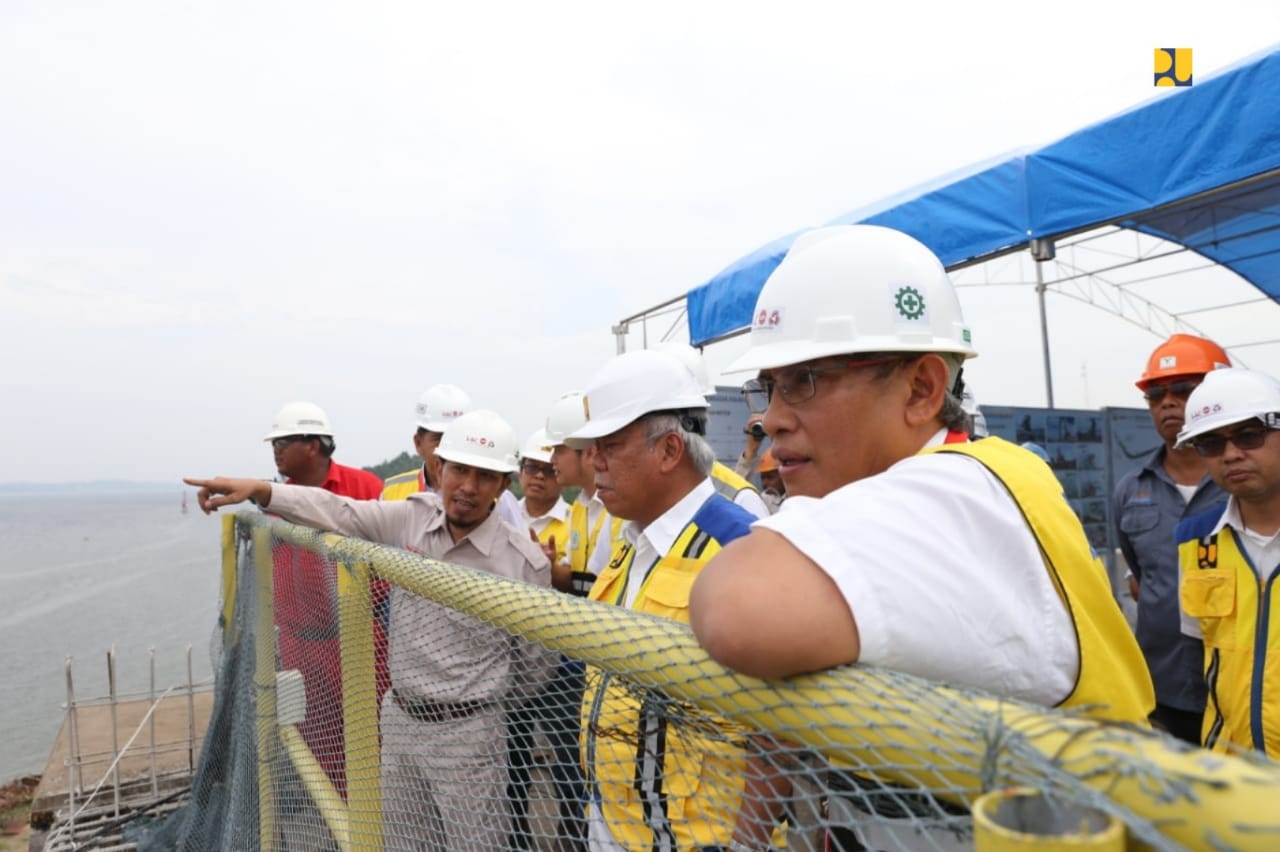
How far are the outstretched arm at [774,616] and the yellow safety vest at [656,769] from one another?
0.15 metres

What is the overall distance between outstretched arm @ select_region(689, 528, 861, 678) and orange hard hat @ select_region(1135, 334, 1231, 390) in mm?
3810

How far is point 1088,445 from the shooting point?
258 inches

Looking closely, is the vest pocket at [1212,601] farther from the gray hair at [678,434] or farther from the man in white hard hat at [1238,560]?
the gray hair at [678,434]

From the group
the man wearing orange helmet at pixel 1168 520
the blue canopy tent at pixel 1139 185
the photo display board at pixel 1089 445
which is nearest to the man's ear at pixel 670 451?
the man wearing orange helmet at pixel 1168 520

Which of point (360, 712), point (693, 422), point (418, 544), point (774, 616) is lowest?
point (360, 712)

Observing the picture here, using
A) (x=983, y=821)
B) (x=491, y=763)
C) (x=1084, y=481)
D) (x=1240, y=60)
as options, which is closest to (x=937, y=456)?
(x=983, y=821)

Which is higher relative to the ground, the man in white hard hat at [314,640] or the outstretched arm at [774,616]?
the outstretched arm at [774,616]

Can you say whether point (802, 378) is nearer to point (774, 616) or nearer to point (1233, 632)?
point (774, 616)

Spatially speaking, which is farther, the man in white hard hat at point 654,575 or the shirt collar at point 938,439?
the shirt collar at point 938,439

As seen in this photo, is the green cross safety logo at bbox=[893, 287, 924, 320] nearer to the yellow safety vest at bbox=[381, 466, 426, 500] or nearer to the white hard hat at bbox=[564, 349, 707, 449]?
the white hard hat at bbox=[564, 349, 707, 449]

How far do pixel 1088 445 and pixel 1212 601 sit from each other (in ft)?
13.7

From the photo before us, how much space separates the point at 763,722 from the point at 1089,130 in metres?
3.70

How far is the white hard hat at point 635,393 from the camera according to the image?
7.99ft

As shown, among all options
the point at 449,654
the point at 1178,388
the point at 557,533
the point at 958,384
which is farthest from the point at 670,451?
the point at 557,533
